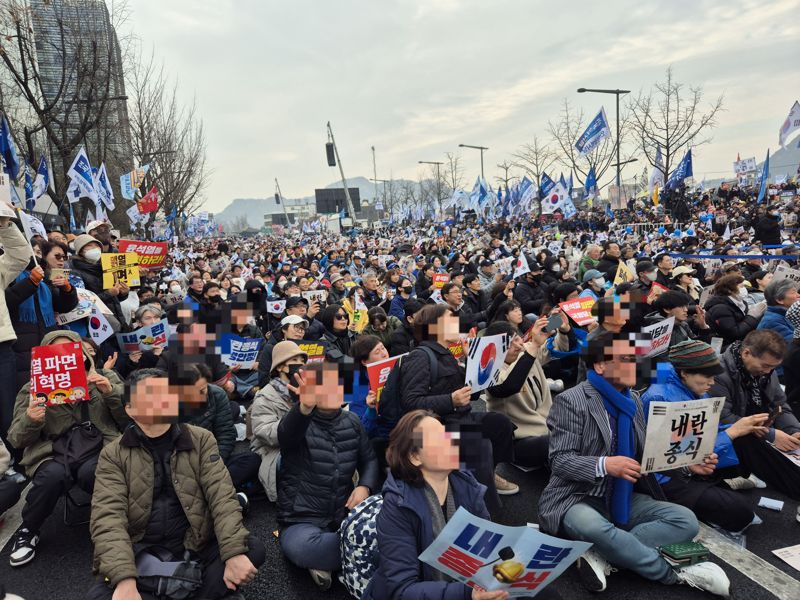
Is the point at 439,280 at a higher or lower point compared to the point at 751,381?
higher

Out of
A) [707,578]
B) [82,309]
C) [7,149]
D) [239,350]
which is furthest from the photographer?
[7,149]

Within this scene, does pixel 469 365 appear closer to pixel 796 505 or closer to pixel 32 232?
A: pixel 796 505

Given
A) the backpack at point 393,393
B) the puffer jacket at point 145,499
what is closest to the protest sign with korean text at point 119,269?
the puffer jacket at point 145,499

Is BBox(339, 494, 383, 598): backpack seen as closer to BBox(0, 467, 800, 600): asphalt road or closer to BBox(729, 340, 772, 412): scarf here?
BBox(0, 467, 800, 600): asphalt road

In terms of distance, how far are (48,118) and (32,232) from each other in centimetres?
436

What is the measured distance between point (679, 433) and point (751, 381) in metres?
1.61

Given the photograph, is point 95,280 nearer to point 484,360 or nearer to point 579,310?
point 484,360

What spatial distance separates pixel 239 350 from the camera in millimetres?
6855

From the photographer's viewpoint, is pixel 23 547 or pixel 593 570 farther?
pixel 23 547

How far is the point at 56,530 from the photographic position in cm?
416

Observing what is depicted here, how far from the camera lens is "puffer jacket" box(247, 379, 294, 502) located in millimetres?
4188

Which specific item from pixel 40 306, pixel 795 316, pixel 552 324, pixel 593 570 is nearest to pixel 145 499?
pixel 593 570

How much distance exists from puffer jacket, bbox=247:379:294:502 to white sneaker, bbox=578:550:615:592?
2386mm

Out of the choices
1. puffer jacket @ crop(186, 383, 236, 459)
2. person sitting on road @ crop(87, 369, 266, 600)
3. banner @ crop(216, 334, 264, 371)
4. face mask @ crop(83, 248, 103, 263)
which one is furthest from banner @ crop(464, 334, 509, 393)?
face mask @ crop(83, 248, 103, 263)
